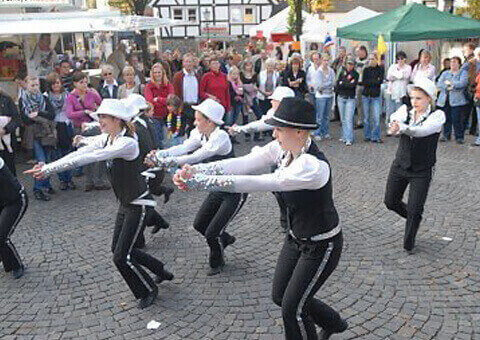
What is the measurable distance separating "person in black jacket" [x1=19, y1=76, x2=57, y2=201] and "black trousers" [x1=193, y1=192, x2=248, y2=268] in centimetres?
418

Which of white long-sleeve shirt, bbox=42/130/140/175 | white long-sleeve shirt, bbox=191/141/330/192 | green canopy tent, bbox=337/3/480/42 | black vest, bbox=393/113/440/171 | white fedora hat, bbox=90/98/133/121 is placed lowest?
black vest, bbox=393/113/440/171

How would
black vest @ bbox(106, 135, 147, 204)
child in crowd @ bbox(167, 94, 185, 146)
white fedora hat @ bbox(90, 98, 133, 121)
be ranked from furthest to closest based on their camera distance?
child in crowd @ bbox(167, 94, 185, 146) → black vest @ bbox(106, 135, 147, 204) → white fedora hat @ bbox(90, 98, 133, 121)

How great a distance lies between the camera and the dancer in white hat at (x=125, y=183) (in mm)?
4636

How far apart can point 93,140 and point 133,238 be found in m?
1.09

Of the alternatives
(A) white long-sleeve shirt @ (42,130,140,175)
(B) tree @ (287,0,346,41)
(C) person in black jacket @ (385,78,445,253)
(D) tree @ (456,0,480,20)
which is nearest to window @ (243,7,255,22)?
(B) tree @ (287,0,346,41)

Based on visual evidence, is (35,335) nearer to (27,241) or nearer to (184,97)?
(27,241)

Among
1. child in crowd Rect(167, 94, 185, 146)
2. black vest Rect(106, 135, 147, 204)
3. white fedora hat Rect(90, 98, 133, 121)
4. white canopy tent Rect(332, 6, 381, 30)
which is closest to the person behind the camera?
white fedora hat Rect(90, 98, 133, 121)

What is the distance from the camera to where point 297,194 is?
11.3 feet

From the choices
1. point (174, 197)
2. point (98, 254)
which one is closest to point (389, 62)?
point (174, 197)

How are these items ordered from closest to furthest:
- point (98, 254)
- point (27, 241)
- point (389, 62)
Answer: point (98, 254)
point (27, 241)
point (389, 62)

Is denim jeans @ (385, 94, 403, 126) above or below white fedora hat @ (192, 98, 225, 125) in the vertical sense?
below

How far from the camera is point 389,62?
580 inches

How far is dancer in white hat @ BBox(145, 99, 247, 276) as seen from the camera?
529cm

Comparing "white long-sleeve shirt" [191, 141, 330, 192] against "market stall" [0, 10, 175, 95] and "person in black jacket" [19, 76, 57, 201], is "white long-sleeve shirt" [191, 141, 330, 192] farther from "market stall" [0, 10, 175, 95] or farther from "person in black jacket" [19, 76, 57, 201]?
"market stall" [0, 10, 175, 95]
